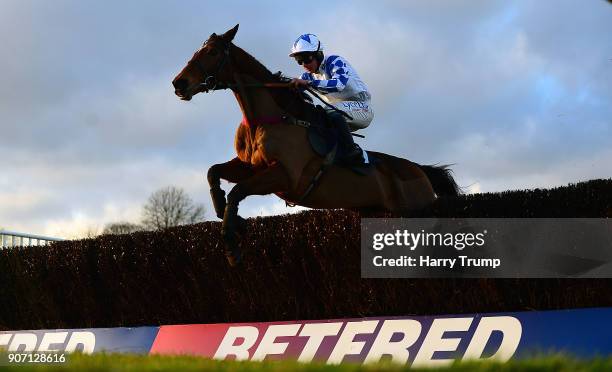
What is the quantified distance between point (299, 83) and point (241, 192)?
1387mm

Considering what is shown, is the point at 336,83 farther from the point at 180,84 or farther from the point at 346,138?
the point at 180,84

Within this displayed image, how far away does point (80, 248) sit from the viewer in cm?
1259

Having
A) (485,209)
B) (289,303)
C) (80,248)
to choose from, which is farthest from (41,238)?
(485,209)

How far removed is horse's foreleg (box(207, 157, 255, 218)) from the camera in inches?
335

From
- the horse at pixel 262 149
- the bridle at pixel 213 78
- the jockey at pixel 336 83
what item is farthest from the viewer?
the jockey at pixel 336 83

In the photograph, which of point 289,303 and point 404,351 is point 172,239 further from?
point 404,351

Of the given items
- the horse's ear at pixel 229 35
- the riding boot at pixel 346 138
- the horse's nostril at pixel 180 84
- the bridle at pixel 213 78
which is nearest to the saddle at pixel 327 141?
the riding boot at pixel 346 138

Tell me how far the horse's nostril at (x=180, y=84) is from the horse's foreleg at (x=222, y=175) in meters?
0.83

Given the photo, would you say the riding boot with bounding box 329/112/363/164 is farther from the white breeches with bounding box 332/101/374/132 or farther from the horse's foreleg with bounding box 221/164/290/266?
the horse's foreleg with bounding box 221/164/290/266

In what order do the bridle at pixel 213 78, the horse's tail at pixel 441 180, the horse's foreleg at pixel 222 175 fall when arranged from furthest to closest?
1. the horse's tail at pixel 441 180
2. the bridle at pixel 213 78
3. the horse's foreleg at pixel 222 175

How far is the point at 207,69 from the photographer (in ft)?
28.7

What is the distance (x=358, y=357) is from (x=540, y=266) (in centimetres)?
204

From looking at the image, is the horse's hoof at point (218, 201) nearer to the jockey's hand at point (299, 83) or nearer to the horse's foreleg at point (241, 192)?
the horse's foreleg at point (241, 192)

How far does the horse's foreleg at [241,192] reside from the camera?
8.14 metres
